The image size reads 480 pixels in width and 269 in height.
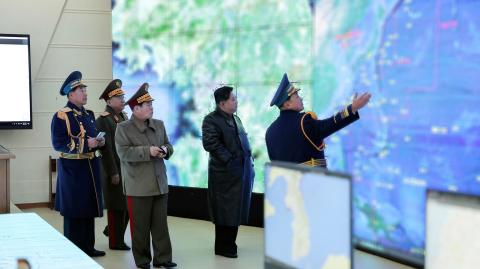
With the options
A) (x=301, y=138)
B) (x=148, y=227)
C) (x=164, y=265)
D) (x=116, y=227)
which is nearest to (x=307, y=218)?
(x=301, y=138)

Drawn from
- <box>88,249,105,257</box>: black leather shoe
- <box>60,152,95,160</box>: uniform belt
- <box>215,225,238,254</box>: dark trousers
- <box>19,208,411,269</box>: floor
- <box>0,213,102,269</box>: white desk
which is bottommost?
<box>19,208,411,269</box>: floor

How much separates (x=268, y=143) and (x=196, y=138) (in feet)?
9.22

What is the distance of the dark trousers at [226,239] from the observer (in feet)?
20.2

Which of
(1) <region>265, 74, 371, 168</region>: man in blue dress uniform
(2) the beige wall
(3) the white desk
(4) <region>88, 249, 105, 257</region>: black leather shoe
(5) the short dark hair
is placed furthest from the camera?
(2) the beige wall

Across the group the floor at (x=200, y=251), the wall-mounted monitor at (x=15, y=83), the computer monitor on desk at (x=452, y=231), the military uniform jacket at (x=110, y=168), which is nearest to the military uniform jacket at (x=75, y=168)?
the military uniform jacket at (x=110, y=168)

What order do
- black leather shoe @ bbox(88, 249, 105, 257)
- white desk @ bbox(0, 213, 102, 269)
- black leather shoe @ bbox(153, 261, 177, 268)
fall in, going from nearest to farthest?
white desk @ bbox(0, 213, 102, 269) → black leather shoe @ bbox(153, 261, 177, 268) → black leather shoe @ bbox(88, 249, 105, 257)

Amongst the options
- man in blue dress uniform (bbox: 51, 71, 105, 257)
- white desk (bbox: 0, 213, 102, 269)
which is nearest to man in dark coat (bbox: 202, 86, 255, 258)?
man in blue dress uniform (bbox: 51, 71, 105, 257)

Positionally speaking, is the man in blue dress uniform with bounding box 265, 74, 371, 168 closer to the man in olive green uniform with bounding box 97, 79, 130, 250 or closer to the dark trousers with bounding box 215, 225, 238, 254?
the dark trousers with bounding box 215, 225, 238, 254

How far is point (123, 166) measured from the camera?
5.58 meters

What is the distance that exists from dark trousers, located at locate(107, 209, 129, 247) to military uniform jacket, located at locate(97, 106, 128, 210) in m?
0.10

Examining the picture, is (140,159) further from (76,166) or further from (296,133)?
(296,133)

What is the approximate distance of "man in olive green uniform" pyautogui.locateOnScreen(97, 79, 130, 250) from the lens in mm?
6316

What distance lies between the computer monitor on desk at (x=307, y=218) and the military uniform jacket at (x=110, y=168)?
14.5 feet

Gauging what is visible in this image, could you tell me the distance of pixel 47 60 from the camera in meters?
8.77
